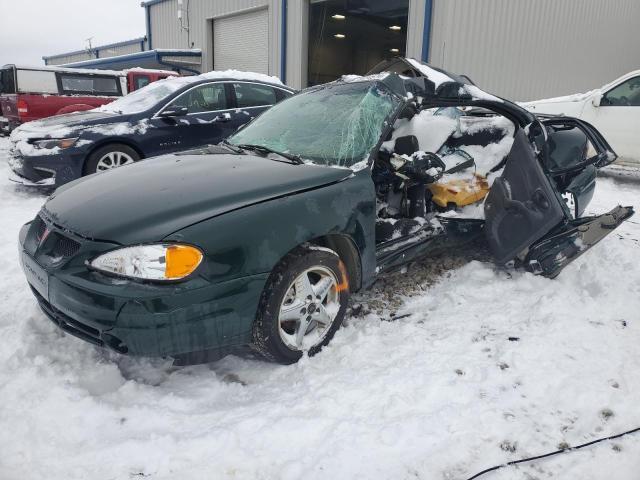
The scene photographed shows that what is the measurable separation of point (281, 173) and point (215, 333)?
0.94 metres

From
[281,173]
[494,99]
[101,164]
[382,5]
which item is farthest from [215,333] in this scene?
[382,5]

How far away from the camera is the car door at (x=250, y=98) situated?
6547mm

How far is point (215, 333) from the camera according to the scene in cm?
218

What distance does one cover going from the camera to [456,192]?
3.84 m

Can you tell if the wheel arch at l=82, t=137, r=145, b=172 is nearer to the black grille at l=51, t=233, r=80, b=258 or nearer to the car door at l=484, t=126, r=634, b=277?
the black grille at l=51, t=233, r=80, b=258

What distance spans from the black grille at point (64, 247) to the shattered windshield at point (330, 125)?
1.38m

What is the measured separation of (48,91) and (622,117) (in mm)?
11289

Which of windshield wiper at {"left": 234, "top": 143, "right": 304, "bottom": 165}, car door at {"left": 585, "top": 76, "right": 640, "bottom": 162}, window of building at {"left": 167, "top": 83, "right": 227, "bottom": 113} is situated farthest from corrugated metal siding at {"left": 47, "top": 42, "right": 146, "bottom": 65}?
windshield wiper at {"left": 234, "top": 143, "right": 304, "bottom": 165}

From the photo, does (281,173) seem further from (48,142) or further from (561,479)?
(48,142)

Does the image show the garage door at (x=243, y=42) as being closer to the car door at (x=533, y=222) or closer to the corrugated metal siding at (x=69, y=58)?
the car door at (x=533, y=222)

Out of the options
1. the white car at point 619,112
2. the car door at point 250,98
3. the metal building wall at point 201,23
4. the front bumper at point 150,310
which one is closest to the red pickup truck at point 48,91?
the car door at point 250,98

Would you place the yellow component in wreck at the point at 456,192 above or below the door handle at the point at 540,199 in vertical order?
below

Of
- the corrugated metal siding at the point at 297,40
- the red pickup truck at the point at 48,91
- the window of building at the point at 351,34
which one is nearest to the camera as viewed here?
the red pickup truck at the point at 48,91

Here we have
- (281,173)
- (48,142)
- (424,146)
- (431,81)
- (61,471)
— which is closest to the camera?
(61,471)
